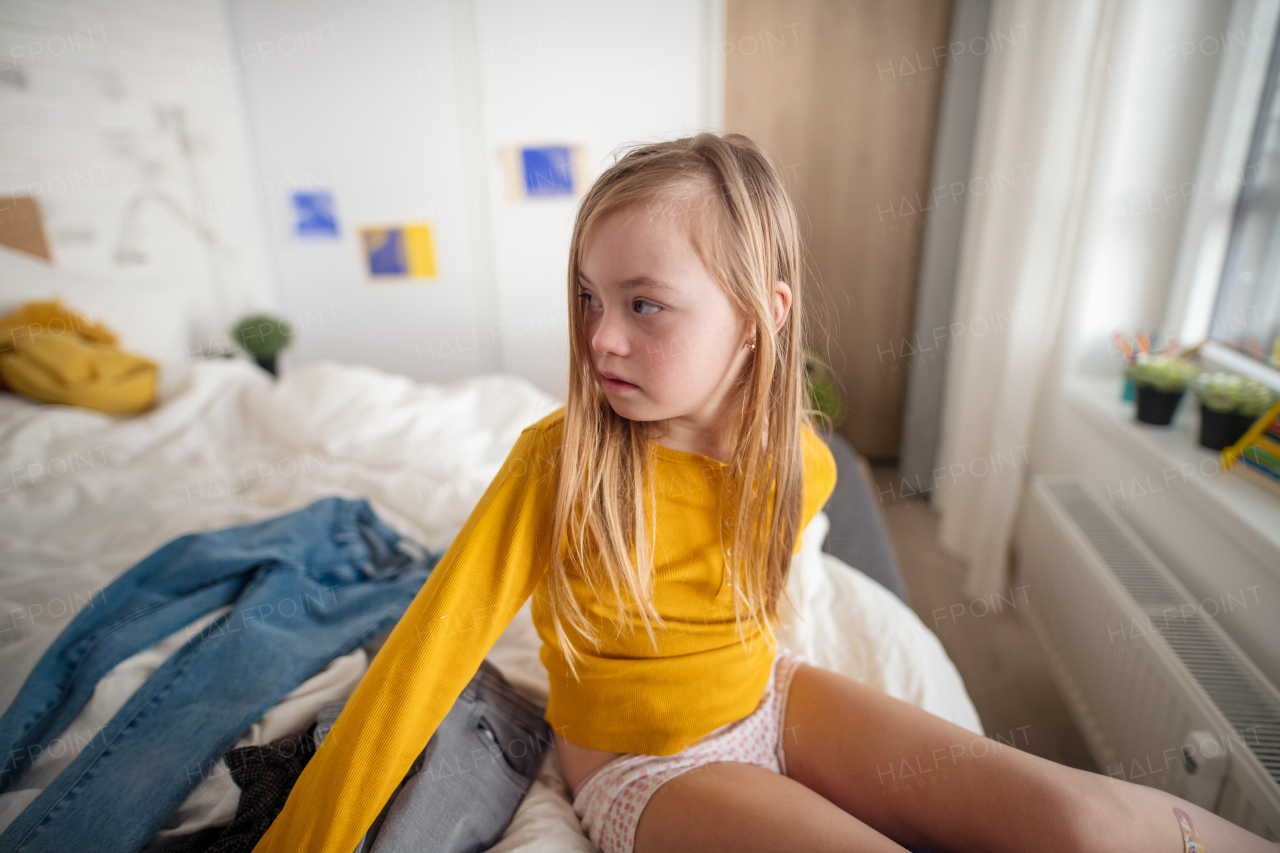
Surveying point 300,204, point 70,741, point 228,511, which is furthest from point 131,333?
point 70,741

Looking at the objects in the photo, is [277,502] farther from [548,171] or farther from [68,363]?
[548,171]

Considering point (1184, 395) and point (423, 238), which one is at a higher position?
point (423, 238)

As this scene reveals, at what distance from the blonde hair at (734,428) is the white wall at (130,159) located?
5.97 ft

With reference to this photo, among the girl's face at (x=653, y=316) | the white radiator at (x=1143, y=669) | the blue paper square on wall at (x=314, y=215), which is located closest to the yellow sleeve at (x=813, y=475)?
the girl's face at (x=653, y=316)

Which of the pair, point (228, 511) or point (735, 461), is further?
point (228, 511)

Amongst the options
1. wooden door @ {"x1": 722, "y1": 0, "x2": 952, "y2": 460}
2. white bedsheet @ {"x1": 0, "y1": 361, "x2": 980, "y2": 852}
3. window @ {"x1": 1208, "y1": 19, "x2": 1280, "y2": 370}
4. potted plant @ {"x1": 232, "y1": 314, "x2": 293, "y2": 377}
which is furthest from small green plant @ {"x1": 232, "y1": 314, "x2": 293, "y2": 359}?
window @ {"x1": 1208, "y1": 19, "x2": 1280, "y2": 370}

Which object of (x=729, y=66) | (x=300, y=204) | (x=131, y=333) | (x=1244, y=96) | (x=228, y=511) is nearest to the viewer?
(x=228, y=511)

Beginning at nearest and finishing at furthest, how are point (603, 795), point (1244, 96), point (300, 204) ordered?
point (603, 795), point (1244, 96), point (300, 204)

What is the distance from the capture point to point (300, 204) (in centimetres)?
289

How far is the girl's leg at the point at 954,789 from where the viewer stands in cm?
66

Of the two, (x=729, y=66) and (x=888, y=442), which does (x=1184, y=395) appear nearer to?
(x=888, y=442)

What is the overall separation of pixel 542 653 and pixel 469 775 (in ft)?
0.51

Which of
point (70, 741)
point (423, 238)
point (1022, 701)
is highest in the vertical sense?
point (423, 238)

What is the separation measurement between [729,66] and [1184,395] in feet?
6.46
